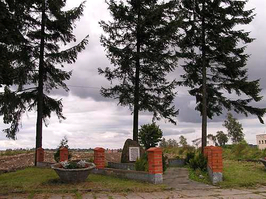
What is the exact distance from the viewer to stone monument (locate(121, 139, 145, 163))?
16547 millimetres

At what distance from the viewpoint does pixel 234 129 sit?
50.0 metres

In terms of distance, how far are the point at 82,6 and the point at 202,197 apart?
1485cm

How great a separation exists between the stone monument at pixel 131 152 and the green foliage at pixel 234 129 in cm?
3706

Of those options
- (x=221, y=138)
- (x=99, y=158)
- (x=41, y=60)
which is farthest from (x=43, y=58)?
(x=221, y=138)

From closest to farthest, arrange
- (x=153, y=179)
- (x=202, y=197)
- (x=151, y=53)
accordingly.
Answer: (x=202, y=197) → (x=153, y=179) → (x=151, y=53)

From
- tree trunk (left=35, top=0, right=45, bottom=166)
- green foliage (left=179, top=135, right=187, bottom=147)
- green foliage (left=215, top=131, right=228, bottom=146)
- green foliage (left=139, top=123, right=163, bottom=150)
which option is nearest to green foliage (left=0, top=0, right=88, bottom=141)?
tree trunk (left=35, top=0, right=45, bottom=166)

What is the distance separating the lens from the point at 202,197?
27.3 ft

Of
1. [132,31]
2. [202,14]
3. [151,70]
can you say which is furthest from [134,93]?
[202,14]

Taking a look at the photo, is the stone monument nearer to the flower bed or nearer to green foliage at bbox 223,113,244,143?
the flower bed

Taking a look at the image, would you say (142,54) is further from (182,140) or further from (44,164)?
(182,140)

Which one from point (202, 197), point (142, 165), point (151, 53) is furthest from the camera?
point (151, 53)

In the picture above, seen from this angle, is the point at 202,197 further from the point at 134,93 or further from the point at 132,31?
the point at 132,31

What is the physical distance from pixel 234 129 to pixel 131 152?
37.9 meters

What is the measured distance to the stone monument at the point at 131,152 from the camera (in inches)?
651
